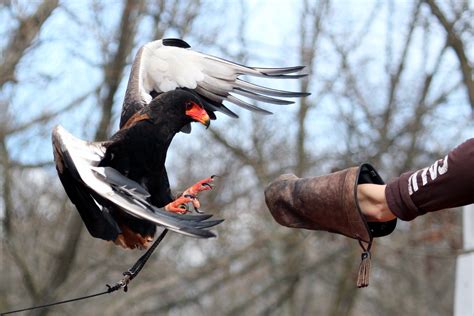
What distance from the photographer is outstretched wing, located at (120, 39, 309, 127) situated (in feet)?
17.1

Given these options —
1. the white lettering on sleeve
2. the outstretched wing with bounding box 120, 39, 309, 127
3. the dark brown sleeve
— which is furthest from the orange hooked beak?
the white lettering on sleeve

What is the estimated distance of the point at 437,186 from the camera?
3088mm

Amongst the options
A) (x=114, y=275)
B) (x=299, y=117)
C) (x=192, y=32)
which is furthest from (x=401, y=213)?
(x=114, y=275)

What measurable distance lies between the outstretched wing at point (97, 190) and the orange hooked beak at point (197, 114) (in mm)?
477

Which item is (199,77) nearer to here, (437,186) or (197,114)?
(197,114)

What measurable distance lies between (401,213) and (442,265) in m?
17.6

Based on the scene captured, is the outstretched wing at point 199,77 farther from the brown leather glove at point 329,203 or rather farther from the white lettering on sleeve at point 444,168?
the white lettering on sleeve at point 444,168

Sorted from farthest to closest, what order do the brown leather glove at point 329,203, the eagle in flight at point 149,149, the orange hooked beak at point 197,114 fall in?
1. the orange hooked beak at point 197,114
2. the eagle in flight at point 149,149
3. the brown leather glove at point 329,203

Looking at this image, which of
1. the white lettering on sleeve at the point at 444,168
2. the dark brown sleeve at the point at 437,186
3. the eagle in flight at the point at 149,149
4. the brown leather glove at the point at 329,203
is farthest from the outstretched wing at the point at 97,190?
the white lettering on sleeve at the point at 444,168

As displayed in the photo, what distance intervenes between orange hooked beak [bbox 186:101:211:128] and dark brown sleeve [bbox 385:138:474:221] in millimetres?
1410

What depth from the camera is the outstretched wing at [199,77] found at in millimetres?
5219

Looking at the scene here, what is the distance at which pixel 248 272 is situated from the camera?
14.3m

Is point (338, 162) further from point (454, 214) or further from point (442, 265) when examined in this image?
point (442, 265)

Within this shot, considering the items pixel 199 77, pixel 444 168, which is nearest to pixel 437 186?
pixel 444 168
